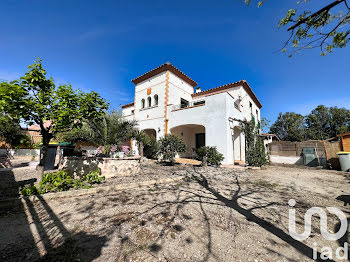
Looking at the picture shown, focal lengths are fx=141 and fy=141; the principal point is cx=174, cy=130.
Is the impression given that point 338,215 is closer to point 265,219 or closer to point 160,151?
point 265,219

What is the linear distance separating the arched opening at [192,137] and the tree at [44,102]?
10261mm

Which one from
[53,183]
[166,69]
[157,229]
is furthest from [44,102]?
[166,69]

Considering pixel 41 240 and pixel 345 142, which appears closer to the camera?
pixel 41 240

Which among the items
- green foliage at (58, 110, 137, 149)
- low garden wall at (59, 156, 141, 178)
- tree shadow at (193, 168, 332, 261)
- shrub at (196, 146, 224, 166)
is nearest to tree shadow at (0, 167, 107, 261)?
tree shadow at (193, 168, 332, 261)

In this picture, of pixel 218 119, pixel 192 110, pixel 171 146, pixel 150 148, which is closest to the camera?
pixel 171 146

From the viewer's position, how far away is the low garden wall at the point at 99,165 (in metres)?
5.62

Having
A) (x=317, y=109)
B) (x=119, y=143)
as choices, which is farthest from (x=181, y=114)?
(x=317, y=109)

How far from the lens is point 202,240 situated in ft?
6.85

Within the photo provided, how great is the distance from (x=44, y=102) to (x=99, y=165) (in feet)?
9.99

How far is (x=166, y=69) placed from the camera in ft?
45.4

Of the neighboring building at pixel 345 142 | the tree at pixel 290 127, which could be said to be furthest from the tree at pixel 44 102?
the tree at pixel 290 127

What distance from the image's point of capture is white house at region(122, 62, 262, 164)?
1035cm

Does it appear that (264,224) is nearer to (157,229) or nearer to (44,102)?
(157,229)

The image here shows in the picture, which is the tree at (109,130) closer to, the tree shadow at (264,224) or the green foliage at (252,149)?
the tree shadow at (264,224)
